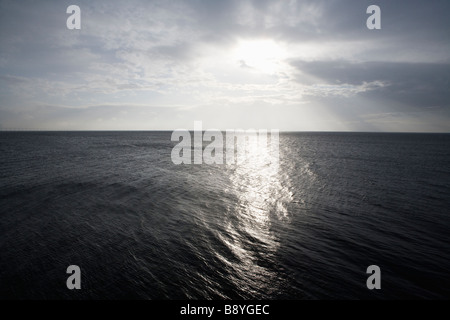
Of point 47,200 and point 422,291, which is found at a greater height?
point 47,200

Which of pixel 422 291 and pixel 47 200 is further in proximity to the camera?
pixel 47 200

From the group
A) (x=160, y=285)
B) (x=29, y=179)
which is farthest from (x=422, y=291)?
(x=29, y=179)

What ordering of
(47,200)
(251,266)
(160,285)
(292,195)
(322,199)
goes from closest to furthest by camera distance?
(160,285), (251,266), (47,200), (322,199), (292,195)

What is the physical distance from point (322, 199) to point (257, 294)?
16.9m

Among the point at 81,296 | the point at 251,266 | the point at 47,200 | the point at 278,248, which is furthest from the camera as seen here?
the point at 47,200

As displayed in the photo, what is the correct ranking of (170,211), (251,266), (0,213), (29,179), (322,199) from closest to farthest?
(251,266)
(0,213)
(170,211)
(322,199)
(29,179)

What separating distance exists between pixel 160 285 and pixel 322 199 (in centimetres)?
1951

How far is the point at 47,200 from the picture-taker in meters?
21.7

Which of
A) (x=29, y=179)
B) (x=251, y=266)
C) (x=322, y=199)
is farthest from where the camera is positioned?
(x=29, y=179)

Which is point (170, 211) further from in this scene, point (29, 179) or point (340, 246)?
point (29, 179)

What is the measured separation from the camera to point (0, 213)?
1828 cm

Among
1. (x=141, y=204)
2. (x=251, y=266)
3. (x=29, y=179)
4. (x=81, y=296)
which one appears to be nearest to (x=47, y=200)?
(x=141, y=204)
